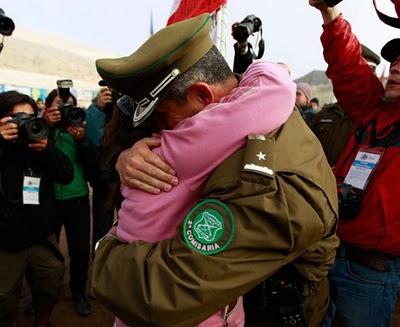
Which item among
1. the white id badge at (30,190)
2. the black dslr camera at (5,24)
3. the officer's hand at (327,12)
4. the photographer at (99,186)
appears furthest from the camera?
the photographer at (99,186)

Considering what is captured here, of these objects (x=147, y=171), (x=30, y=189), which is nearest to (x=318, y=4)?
(x=147, y=171)

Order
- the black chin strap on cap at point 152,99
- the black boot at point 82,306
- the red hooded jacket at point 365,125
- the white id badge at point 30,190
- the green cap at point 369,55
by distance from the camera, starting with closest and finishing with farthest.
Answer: the black chin strap on cap at point 152,99, the red hooded jacket at point 365,125, the white id badge at point 30,190, the green cap at point 369,55, the black boot at point 82,306

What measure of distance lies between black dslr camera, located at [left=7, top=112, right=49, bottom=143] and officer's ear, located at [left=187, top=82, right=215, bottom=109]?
1.72 m

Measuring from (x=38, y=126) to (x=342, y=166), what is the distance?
71.7 inches

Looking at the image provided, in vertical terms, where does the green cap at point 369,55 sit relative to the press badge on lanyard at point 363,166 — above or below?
above

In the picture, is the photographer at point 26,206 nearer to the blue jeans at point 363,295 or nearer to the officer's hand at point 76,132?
the officer's hand at point 76,132

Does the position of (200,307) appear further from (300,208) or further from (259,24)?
(259,24)

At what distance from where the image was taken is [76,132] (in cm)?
301

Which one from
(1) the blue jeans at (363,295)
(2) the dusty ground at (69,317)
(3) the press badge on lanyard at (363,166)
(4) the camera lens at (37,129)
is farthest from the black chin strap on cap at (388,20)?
(2) the dusty ground at (69,317)

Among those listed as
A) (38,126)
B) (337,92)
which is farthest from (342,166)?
(38,126)

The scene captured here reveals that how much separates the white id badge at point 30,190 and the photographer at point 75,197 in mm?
604

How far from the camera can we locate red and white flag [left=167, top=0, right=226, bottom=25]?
2941 millimetres

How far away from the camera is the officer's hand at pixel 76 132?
2998 mm

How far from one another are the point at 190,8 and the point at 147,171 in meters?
2.46
